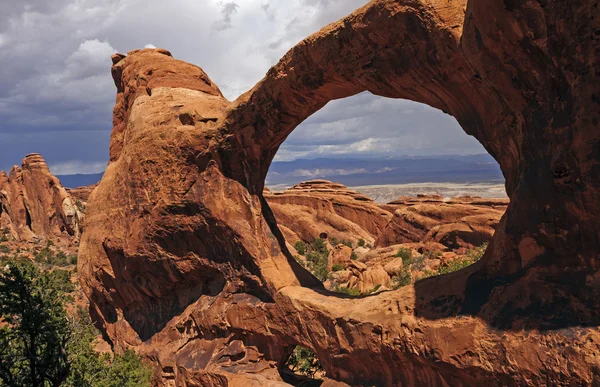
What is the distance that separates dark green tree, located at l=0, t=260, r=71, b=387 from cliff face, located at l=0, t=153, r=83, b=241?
46.6m

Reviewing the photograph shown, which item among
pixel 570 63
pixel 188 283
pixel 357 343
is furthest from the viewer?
pixel 188 283

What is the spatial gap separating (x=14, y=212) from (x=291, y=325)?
55384 mm

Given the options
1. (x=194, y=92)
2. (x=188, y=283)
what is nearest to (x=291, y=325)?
(x=188, y=283)

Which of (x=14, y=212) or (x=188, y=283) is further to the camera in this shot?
(x=14, y=212)

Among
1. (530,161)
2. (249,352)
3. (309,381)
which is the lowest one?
(309,381)

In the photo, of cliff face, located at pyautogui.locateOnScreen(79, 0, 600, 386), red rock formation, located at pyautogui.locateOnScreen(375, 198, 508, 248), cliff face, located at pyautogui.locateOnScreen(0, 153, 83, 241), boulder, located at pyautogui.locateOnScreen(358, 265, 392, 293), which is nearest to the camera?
cliff face, located at pyautogui.locateOnScreen(79, 0, 600, 386)

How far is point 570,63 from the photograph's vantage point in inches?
226

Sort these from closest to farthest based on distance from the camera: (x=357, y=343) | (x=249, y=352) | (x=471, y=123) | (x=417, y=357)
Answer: (x=417, y=357), (x=471, y=123), (x=357, y=343), (x=249, y=352)

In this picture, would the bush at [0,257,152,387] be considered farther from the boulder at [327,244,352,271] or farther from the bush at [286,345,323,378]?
the boulder at [327,244,352,271]

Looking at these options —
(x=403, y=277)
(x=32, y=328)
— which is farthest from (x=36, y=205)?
(x=32, y=328)

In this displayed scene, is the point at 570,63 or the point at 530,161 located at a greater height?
the point at 570,63

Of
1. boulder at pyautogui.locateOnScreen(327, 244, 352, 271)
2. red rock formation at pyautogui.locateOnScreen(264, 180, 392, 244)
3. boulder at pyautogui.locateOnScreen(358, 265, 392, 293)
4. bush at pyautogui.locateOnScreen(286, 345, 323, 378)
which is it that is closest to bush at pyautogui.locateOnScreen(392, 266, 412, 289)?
boulder at pyautogui.locateOnScreen(358, 265, 392, 293)

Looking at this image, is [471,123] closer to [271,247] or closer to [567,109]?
[567,109]

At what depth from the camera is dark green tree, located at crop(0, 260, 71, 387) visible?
8.04 meters
